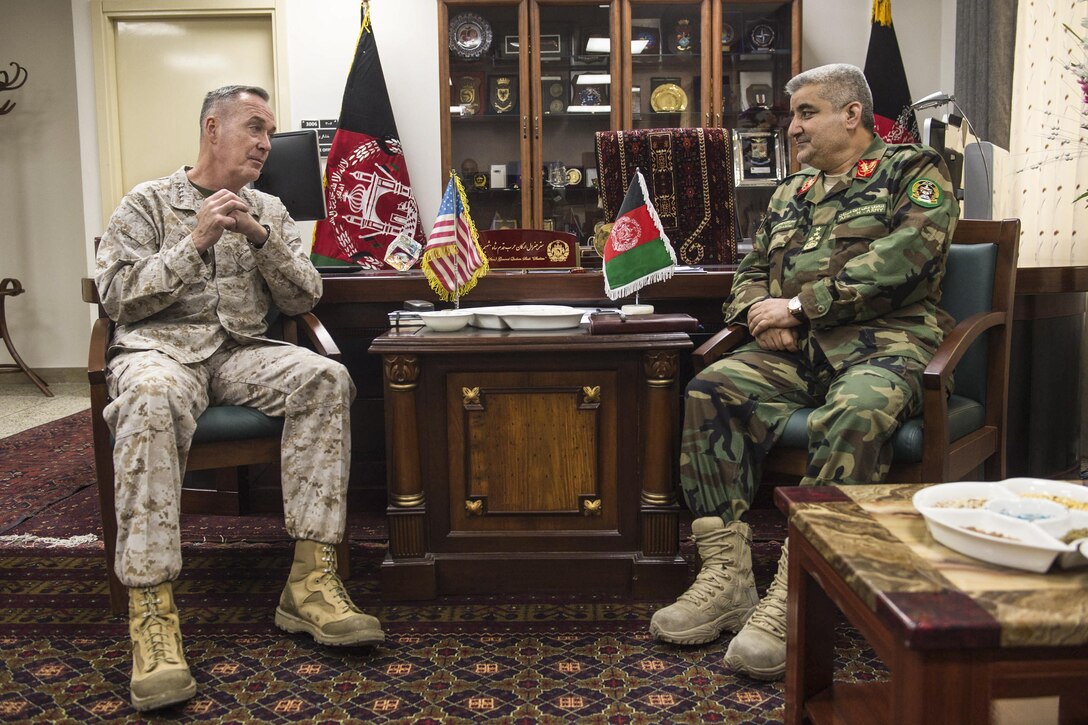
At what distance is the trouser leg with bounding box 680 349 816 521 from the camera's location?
1940 mm

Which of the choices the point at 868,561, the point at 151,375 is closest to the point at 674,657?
the point at 868,561

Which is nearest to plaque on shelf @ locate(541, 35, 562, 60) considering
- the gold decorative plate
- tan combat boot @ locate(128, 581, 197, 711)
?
the gold decorative plate

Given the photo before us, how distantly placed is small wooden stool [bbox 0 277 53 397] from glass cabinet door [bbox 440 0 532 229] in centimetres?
256

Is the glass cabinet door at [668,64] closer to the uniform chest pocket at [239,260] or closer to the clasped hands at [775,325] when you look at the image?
the clasped hands at [775,325]

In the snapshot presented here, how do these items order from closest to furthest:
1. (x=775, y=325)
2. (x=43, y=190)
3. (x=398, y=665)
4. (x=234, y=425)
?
(x=398, y=665) → (x=234, y=425) → (x=775, y=325) → (x=43, y=190)

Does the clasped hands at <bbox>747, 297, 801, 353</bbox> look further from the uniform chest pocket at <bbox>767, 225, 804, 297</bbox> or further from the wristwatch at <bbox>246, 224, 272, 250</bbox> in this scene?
the wristwatch at <bbox>246, 224, 272, 250</bbox>

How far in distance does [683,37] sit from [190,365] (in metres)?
3.26

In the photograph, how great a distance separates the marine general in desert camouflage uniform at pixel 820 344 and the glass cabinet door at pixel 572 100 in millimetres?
2395

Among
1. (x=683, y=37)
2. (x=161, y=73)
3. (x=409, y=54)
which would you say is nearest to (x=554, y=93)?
(x=683, y=37)

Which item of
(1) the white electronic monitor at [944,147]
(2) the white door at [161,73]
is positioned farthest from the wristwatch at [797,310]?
(2) the white door at [161,73]

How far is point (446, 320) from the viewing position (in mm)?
2117

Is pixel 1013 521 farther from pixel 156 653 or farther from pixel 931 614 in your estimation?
pixel 156 653

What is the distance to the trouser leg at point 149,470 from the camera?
1699mm

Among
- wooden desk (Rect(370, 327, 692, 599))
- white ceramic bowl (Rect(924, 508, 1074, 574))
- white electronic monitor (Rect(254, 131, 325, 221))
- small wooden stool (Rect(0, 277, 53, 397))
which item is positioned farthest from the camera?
small wooden stool (Rect(0, 277, 53, 397))
